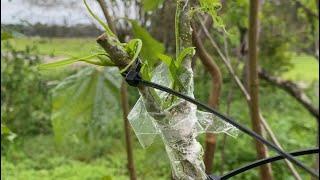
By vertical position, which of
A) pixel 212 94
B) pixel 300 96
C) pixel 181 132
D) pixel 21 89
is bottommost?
pixel 21 89

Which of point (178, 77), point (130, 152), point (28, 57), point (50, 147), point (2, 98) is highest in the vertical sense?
point (178, 77)

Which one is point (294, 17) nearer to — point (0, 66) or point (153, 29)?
point (153, 29)

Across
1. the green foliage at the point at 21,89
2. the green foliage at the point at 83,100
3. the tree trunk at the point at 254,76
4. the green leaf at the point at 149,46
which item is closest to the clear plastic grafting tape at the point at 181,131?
the green leaf at the point at 149,46

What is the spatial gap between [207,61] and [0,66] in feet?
7.64

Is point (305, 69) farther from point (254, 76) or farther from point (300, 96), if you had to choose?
point (254, 76)

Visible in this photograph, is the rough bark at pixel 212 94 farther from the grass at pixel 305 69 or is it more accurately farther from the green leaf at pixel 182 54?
the grass at pixel 305 69

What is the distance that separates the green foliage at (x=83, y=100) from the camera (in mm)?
979

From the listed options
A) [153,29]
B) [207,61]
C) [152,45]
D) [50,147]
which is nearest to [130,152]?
[207,61]

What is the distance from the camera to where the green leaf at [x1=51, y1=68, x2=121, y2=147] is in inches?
38.5

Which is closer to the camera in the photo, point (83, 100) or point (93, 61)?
point (93, 61)

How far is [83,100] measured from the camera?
39.8 inches

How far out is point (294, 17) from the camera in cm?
477

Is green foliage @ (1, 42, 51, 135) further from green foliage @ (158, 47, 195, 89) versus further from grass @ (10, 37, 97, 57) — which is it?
green foliage @ (158, 47, 195, 89)

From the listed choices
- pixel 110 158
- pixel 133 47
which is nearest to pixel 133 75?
pixel 133 47
